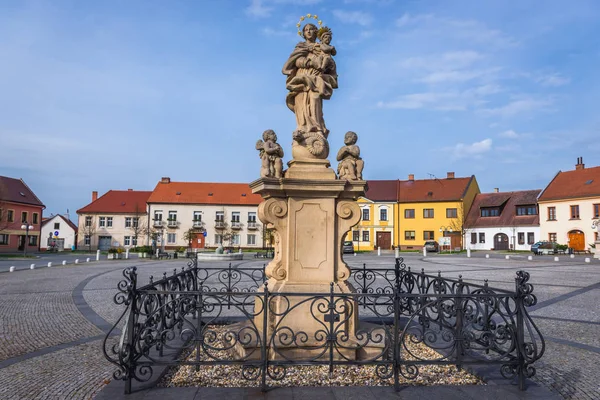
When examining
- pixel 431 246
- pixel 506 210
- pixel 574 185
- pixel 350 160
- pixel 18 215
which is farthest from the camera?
pixel 18 215

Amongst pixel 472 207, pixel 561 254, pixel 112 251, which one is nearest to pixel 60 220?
pixel 112 251

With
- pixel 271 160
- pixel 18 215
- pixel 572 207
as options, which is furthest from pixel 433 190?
pixel 271 160

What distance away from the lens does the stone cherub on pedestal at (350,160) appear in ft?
18.6

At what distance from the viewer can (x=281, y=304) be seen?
5277mm

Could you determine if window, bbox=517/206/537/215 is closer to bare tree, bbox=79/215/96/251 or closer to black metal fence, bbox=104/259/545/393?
black metal fence, bbox=104/259/545/393

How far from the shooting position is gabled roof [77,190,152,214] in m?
60.6

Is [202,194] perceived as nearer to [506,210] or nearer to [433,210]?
[433,210]

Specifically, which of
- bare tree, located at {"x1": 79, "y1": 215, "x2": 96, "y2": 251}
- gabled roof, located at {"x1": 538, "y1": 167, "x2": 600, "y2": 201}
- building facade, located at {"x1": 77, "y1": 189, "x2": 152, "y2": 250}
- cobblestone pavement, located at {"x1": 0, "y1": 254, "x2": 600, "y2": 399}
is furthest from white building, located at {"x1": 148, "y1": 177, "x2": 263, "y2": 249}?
cobblestone pavement, located at {"x1": 0, "y1": 254, "x2": 600, "y2": 399}

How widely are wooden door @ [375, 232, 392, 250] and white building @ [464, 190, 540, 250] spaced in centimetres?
916

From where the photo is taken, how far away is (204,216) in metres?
59.1

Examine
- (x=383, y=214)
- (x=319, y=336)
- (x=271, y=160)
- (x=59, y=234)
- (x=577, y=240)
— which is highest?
(x=383, y=214)

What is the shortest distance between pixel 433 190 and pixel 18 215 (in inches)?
2024

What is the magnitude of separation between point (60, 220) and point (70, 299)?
58.2m

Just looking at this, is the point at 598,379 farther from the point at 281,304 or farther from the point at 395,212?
the point at 395,212
